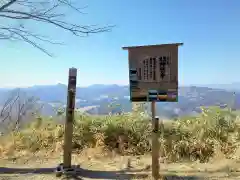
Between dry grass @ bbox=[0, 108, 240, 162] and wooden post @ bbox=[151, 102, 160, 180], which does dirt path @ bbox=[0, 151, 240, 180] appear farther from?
dry grass @ bbox=[0, 108, 240, 162]

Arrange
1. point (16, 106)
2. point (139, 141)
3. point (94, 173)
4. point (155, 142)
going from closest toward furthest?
point (155, 142) → point (94, 173) → point (139, 141) → point (16, 106)

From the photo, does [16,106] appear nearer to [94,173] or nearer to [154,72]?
[94,173]

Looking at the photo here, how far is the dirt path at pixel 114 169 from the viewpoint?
5.78 m

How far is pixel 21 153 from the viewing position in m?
7.96

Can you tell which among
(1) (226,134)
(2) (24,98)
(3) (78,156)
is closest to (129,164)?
(3) (78,156)

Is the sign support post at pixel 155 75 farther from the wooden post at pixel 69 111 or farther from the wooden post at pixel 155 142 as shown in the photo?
the wooden post at pixel 69 111

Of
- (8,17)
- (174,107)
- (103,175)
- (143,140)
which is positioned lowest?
(103,175)

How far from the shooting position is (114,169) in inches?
251

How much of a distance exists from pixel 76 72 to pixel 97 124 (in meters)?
2.81

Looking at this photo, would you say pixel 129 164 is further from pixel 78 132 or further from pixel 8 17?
A: pixel 8 17

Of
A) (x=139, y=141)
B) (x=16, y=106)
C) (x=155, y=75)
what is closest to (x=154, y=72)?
(x=155, y=75)

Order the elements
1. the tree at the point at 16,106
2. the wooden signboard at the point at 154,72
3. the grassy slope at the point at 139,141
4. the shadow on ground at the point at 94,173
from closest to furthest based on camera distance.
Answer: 1. the wooden signboard at the point at 154,72
2. the shadow on ground at the point at 94,173
3. the grassy slope at the point at 139,141
4. the tree at the point at 16,106

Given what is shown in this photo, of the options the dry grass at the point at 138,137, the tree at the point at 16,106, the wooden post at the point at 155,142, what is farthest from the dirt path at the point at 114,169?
→ the tree at the point at 16,106

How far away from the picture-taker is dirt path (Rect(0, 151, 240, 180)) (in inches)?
228
